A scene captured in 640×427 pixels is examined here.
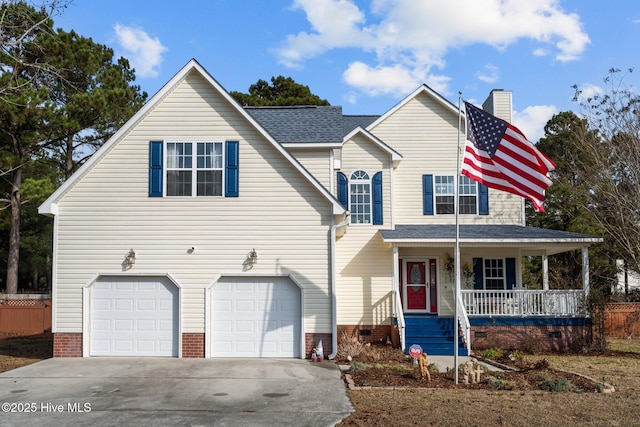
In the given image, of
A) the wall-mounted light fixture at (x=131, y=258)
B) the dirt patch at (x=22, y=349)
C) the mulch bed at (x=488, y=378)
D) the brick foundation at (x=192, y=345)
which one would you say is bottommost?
the dirt patch at (x=22, y=349)

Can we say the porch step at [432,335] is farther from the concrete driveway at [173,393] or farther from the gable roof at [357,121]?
the gable roof at [357,121]

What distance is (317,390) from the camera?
1092 centimetres

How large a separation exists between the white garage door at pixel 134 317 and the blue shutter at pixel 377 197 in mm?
6748

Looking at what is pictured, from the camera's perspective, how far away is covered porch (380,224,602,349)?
55.9ft

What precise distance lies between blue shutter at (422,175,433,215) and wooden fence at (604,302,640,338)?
8630mm

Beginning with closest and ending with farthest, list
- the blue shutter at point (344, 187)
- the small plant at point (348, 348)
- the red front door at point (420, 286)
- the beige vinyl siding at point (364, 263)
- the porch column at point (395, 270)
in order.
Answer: the small plant at point (348, 348) → the porch column at point (395, 270) → the beige vinyl siding at point (364, 263) → the blue shutter at point (344, 187) → the red front door at point (420, 286)

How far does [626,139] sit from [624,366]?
10.3 meters

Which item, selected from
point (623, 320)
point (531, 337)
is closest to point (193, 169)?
point (531, 337)

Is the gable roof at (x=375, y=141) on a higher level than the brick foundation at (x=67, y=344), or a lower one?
higher

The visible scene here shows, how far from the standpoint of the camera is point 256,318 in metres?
A: 15.1

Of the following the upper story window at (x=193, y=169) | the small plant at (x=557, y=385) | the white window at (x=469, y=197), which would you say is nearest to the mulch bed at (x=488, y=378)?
the small plant at (x=557, y=385)

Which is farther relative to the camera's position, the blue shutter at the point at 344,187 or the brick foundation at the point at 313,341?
the blue shutter at the point at 344,187

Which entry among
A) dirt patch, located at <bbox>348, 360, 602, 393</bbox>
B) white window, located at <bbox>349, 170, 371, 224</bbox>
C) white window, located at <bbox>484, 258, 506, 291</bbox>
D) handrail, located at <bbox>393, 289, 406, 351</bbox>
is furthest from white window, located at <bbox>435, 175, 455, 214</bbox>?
dirt patch, located at <bbox>348, 360, 602, 393</bbox>

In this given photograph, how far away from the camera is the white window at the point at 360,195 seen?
18.6m
